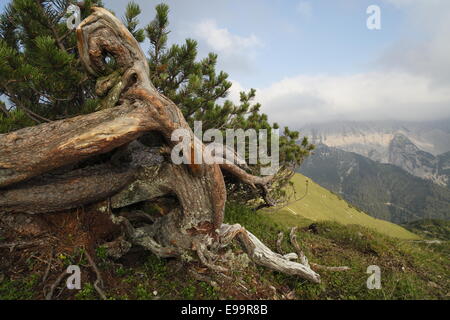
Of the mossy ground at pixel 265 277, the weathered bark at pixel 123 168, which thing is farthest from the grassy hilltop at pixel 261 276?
the weathered bark at pixel 123 168

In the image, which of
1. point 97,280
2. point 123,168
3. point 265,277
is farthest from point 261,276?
point 123,168

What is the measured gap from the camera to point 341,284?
22.5 feet

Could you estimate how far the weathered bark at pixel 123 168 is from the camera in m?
4.54

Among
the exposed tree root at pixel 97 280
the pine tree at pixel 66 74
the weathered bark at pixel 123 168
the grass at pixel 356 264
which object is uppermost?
the pine tree at pixel 66 74

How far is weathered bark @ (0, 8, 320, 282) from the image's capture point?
14.9 ft

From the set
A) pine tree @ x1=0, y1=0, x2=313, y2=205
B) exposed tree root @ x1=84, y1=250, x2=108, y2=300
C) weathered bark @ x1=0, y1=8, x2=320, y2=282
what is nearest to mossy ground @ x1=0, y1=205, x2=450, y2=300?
exposed tree root @ x1=84, y1=250, x2=108, y2=300

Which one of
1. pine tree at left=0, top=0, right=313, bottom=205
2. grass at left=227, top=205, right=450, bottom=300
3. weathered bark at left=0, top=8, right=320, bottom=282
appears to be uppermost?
pine tree at left=0, top=0, right=313, bottom=205

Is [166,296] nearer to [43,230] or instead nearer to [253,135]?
[43,230]

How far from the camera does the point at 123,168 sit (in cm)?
611

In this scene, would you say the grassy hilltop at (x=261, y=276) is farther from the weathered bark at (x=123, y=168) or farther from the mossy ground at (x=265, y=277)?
the weathered bark at (x=123, y=168)

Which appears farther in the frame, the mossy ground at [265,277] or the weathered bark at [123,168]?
the mossy ground at [265,277]

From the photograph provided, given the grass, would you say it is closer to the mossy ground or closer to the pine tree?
the mossy ground
